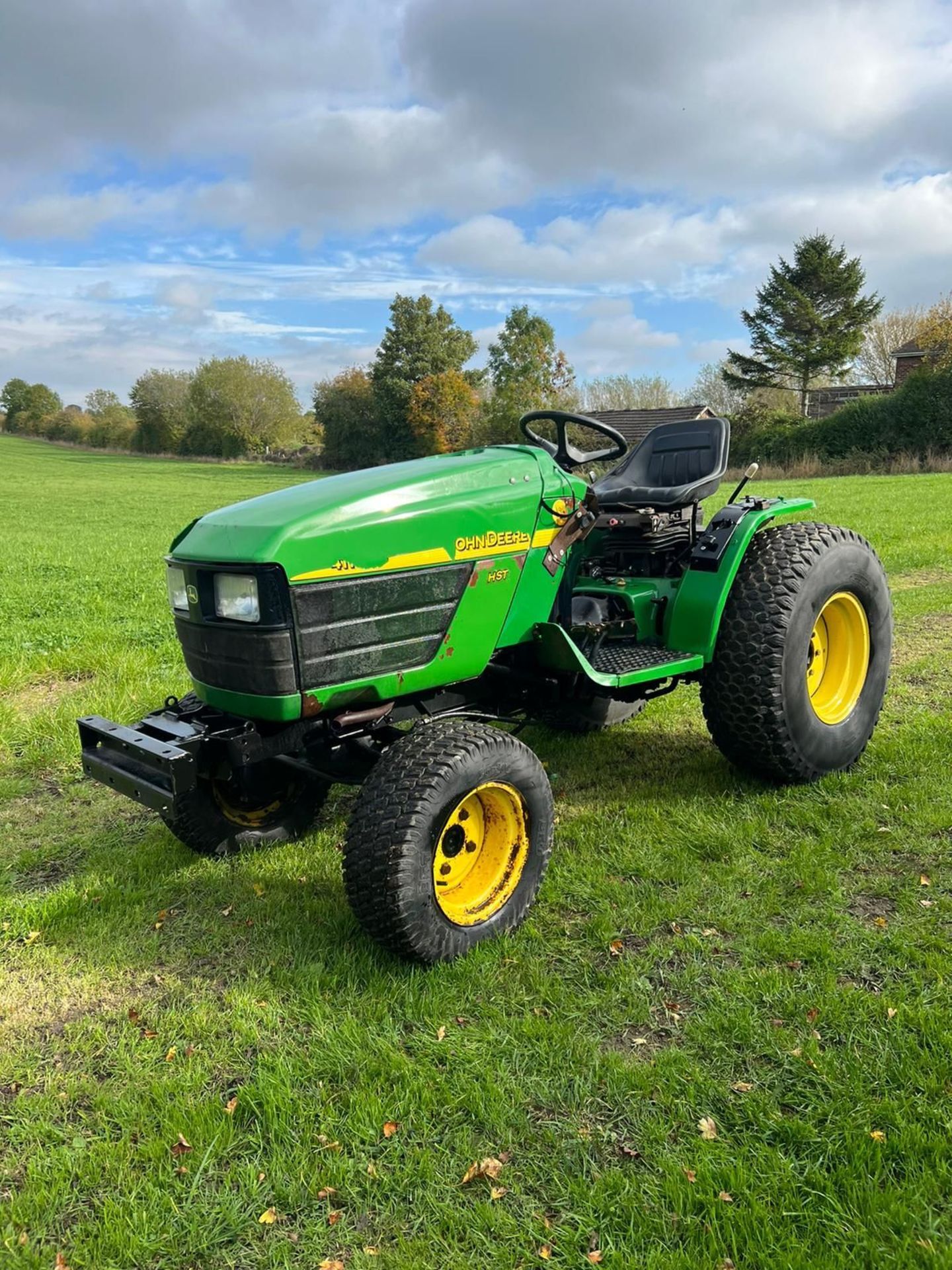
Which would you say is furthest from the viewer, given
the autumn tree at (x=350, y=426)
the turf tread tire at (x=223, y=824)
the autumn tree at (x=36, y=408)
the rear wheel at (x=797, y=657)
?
the autumn tree at (x=36, y=408)

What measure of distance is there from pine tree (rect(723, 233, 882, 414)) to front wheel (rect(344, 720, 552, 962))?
40431 millimetres

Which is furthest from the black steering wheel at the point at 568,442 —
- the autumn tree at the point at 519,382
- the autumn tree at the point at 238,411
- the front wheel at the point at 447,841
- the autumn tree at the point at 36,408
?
the autumn tree at the point at 36,408

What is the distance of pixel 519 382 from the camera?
43375mm

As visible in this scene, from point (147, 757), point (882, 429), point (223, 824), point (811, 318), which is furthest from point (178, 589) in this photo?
point (811, 318)

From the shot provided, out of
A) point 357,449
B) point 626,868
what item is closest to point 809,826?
point 626,868

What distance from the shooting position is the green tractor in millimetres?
2734

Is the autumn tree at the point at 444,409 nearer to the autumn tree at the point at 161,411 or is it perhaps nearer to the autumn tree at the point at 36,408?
the autumn tree at the point at 161,411

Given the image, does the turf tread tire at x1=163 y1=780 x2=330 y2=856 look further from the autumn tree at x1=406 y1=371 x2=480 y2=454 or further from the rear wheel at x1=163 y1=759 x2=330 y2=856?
the autumn tree at x1=406 y1=371 x2=480 y2=454

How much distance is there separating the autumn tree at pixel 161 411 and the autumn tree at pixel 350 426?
784 inches

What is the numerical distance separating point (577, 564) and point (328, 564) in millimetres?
1519

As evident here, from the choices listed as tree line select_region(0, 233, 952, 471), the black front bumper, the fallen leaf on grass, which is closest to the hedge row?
tree line select_region(0, 233, 952, 471)

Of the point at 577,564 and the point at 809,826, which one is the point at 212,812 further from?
the point at 809,826

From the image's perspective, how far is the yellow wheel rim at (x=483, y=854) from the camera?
295 centimetres

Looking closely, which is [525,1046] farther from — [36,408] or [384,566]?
[36,408]
